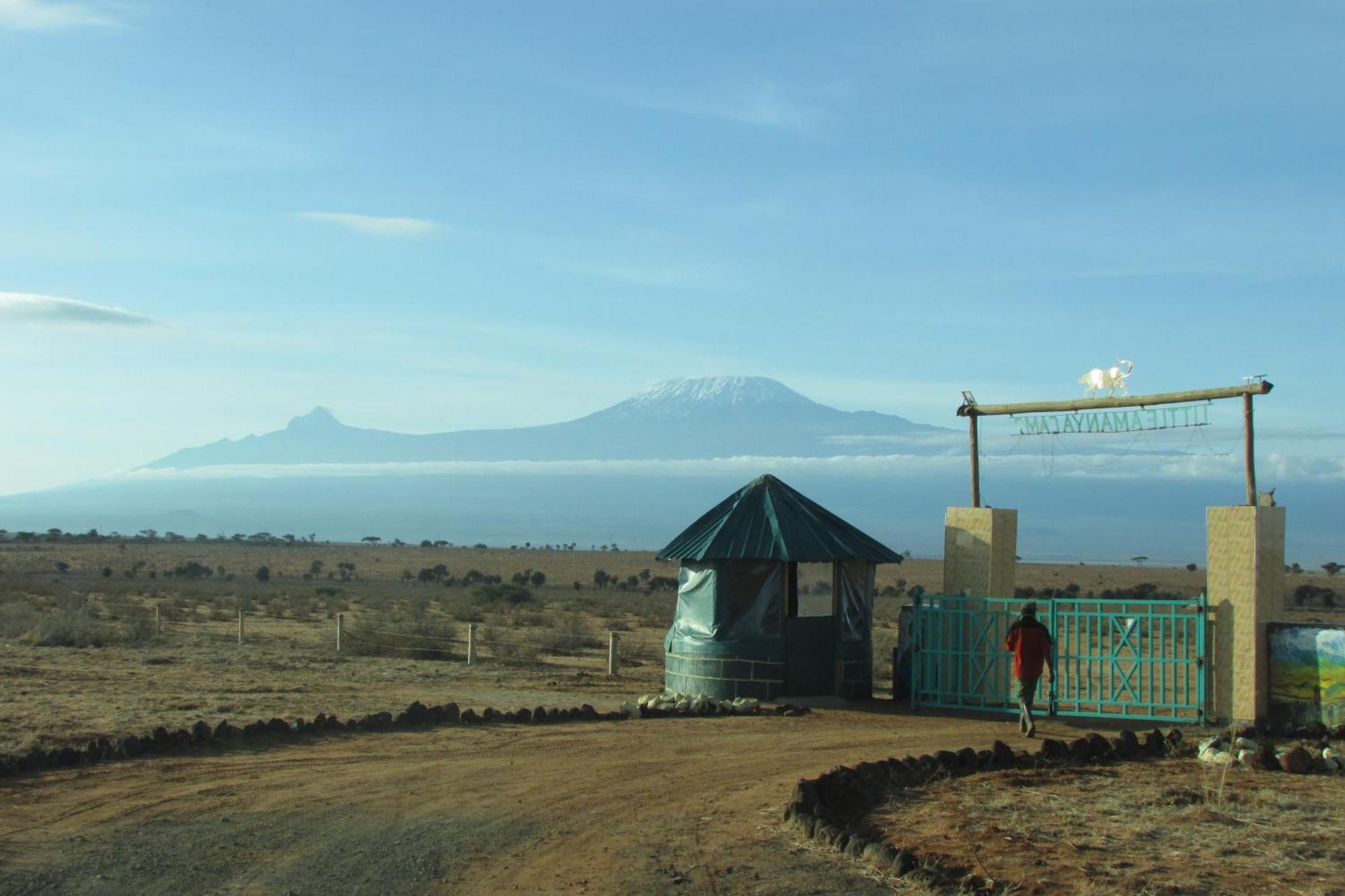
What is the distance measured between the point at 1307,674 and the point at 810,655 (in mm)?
6209

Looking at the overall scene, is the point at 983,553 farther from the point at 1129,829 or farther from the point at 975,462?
the point at 1129,829

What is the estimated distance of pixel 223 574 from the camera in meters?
67.3

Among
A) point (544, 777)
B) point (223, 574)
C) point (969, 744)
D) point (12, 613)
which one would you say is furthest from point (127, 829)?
point (223, 574)

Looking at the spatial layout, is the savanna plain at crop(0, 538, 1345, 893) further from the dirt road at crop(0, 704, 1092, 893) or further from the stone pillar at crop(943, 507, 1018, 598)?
the stone pillar at crop(943, 507, 1018, 598)

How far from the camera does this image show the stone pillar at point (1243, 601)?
15688mm

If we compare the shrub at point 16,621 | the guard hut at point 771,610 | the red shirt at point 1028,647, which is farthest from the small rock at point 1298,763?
the shrub at point 16,621

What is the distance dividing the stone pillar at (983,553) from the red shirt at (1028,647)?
2.52 m

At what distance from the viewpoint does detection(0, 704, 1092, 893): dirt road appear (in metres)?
8.70

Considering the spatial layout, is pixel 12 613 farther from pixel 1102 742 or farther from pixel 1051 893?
pixel 1051 893

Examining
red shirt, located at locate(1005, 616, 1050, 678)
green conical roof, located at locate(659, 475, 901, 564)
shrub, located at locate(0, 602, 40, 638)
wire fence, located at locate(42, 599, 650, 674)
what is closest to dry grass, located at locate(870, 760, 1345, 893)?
red shirt, located at locate(1005, 616, 1050, 678)

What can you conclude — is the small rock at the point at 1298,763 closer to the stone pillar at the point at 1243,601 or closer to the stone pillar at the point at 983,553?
the stone pillar at the point at 1243,601

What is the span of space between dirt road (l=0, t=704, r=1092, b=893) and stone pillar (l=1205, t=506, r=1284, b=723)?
3618 millimetres

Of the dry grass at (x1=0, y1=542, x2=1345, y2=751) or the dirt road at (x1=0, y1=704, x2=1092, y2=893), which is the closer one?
the dirt road at (x1=0, y1=704, x2=1092, y2=893)

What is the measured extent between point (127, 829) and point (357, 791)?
199 cm
